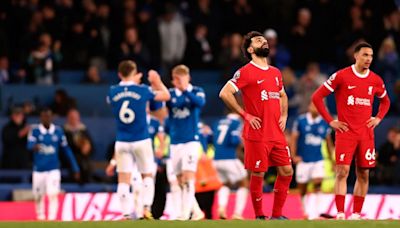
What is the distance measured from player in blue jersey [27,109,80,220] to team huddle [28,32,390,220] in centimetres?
6

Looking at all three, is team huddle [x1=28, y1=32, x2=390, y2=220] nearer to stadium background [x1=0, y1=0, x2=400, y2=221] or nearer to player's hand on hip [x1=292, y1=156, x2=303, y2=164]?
player's hand on hip [x1=292, y1=156, x2=303, y2=164]

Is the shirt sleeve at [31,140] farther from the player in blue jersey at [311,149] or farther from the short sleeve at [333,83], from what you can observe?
the short sleeve at [333,83]

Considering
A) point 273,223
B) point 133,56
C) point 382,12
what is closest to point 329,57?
point 382,12

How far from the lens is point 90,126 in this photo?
84.6ft

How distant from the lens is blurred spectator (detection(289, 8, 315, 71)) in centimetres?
2717

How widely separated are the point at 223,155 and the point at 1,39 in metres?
6.11

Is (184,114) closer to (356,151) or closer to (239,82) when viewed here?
(356,151)

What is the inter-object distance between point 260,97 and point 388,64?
36.4 ft

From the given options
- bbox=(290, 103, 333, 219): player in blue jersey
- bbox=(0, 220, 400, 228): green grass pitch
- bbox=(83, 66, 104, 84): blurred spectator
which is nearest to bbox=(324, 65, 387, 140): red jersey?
bbox=(0, 220, 400, 228): green grass pitch

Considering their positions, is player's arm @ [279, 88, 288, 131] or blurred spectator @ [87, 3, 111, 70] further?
blurred spectator @ [87, 3, 111, 70]

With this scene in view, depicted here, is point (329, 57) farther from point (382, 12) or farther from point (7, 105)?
point (7, 105)

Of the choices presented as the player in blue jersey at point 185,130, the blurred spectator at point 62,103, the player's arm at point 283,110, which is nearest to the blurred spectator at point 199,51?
the blurred spectator at point 62,103

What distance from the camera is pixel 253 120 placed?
52.9 feet

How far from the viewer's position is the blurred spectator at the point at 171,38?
27.1 m
